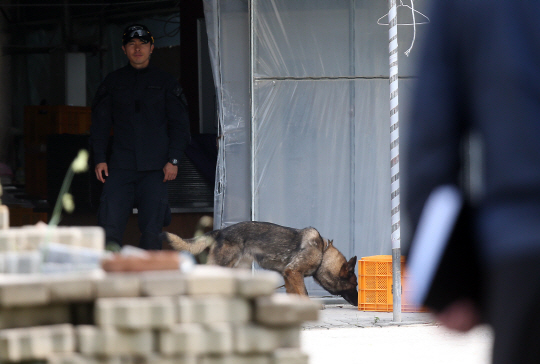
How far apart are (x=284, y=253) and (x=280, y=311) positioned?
6468mm

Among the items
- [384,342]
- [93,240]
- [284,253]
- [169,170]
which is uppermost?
[169,170]

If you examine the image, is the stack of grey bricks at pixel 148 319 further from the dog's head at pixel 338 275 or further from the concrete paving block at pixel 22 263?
the dog's head at pixel 338 275

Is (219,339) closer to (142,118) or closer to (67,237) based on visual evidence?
(67,237)

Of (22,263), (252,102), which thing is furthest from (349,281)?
(22,263)

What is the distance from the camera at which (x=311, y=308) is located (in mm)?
1682

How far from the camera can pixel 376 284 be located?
7781 millimetres

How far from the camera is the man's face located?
271 inches

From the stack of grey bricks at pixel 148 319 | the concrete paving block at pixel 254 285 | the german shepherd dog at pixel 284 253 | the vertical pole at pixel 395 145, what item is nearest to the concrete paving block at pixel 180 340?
the stack of grey bricks at pixel 148 319

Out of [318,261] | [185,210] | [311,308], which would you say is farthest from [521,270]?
[185,210]

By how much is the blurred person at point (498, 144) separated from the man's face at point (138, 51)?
5418 mm

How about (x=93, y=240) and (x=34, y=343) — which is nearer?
(x=34, y=343)

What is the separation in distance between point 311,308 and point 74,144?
29.5ft

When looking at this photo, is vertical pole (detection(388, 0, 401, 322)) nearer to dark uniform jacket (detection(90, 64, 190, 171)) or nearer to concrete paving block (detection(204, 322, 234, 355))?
dark uniform jacket (detection(90, 64, 190, 171))

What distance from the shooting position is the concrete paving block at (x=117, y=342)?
159 centimetres
